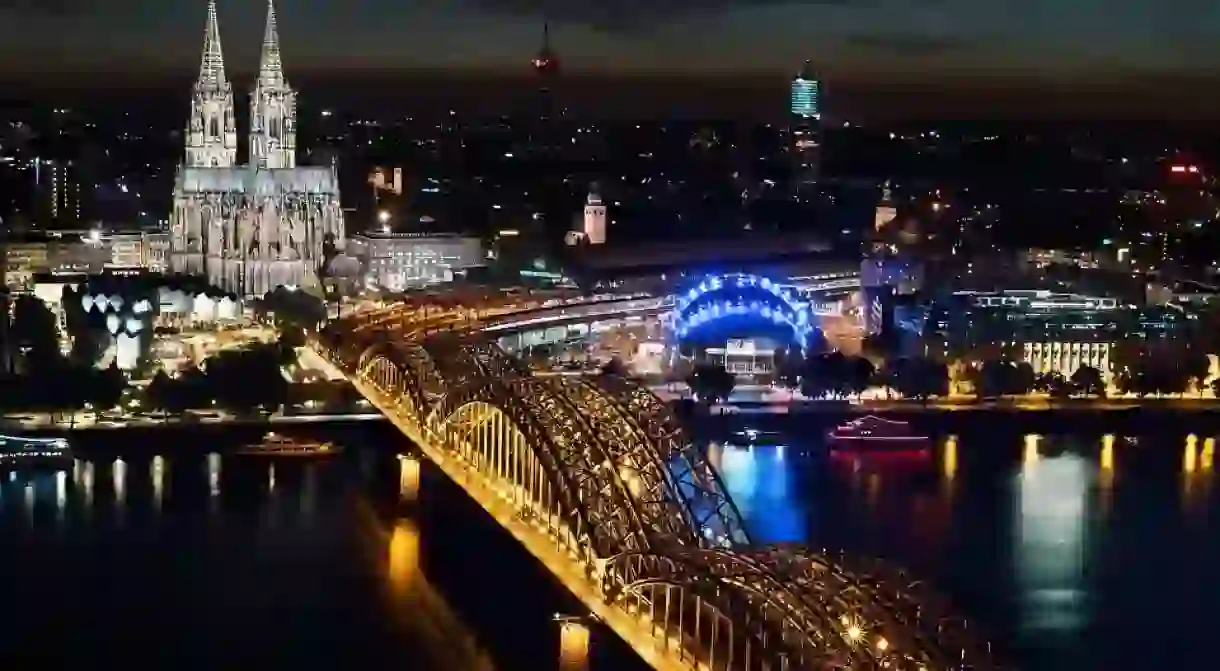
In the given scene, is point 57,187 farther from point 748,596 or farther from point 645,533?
point 748,596

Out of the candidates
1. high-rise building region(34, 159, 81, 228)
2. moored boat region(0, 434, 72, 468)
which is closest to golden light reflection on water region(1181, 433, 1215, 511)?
moored boat region(0, 434, 72, 468)

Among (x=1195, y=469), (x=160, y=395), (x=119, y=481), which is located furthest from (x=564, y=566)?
(x=160, y=395)

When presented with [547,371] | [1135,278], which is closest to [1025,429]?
[547,371]

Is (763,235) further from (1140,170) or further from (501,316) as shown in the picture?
(501,316)

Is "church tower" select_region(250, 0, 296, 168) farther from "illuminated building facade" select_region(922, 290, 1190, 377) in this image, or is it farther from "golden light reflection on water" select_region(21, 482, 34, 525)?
"golden light reflection on water" select_region(21, 482, 34, 525)

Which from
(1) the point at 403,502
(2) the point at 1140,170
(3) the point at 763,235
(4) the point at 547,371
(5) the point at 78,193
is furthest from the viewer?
(2) the point at 1140,170

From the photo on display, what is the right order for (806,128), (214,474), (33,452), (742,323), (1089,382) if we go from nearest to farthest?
(214,474) → (33,452) → (1089,382) → (742,323) → (806,128)

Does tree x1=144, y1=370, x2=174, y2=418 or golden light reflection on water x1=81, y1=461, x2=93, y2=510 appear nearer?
golden light reflection on water x1=81, y1=461, x2=93, y2=510
